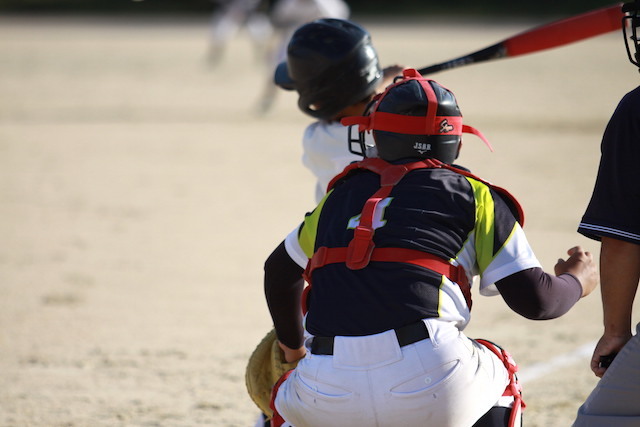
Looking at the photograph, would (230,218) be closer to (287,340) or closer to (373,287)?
(287,340)

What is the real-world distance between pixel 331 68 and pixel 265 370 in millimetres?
1172

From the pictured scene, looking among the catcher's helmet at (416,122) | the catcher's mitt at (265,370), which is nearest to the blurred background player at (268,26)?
the catcher's mitt at (265,370)

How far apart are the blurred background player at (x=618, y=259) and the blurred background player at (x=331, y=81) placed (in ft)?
3.65

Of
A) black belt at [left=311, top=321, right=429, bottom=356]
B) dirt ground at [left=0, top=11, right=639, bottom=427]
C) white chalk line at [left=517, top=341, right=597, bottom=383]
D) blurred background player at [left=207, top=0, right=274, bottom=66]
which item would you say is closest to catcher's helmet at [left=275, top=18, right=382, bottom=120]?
black belt at [left=311, top=321, right=429, bottom=356]

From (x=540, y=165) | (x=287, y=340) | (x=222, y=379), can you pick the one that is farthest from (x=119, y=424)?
(x=540, y=165)

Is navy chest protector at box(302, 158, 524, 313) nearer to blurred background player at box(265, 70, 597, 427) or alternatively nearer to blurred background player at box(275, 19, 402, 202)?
blurred background player at box(265, 70, 597, 427)

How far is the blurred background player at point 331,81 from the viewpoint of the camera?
3451 millimetres

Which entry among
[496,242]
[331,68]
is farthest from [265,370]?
[331,68]

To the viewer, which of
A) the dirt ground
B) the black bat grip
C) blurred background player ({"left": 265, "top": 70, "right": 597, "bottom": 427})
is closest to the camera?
blurred background player ({"left": 265, "top": 70, "right": 597, "bottom": 427})

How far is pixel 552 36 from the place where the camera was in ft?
13.6

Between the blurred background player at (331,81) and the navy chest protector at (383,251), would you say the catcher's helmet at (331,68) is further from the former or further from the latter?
the navy chest protector at (383,251)

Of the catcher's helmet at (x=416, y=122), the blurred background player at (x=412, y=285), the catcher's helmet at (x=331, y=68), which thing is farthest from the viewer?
the catcher's helmet at (x=331, y=68)

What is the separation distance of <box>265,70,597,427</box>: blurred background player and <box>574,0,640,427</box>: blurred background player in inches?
5.3

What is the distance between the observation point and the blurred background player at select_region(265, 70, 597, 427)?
7.77 ft
